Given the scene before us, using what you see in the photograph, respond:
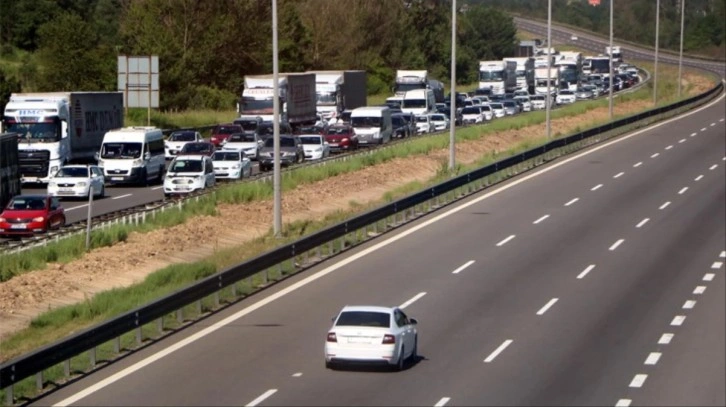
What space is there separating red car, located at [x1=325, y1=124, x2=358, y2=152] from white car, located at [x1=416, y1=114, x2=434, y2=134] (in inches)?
489

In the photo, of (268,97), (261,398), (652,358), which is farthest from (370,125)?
(261,398)

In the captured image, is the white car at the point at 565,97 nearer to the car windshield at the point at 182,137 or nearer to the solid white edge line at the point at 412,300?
the car windshield at the point at 182,137

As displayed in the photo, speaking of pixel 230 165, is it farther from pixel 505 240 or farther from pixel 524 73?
pixel 524 73

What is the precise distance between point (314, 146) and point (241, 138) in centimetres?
364

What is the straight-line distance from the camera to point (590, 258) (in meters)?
32.5

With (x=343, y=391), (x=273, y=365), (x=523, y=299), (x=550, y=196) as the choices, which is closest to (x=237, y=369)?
(x=273, y=365)

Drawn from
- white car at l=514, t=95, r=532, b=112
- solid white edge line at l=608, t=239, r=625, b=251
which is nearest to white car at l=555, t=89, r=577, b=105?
white car at l=514, t=95, r=532, b=112

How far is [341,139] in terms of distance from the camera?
7138 cm

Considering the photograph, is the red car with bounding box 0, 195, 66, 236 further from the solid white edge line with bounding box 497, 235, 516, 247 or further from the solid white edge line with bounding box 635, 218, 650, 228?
the solid white edge line with bounding box 635, 218, 650, 228

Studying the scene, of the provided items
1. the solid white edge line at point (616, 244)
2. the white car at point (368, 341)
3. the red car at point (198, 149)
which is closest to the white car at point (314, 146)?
the red car at point (198, 149)

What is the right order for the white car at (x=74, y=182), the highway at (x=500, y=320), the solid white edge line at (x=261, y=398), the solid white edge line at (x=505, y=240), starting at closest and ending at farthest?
1. the solid white edge line at (x=261, y=398)
2. the highway at (x=500, y=320)
3. the solid white edge line at (x=505, y=240)
4. the white car at (x=74, y=182)

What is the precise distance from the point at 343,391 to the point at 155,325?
6531 millimetres

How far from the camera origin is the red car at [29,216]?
40.6m

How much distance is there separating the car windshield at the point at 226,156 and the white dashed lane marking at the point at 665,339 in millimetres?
35210
